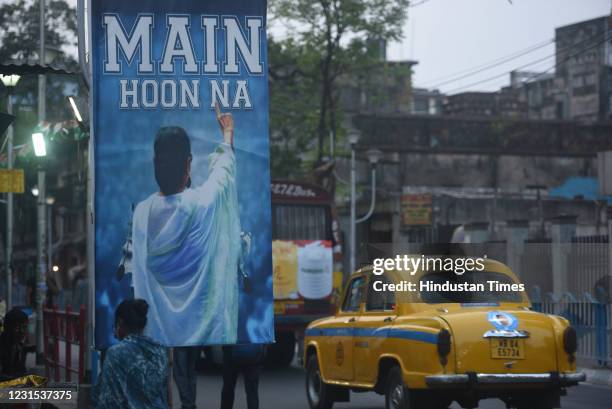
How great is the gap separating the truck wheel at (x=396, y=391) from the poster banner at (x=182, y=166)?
139 inches

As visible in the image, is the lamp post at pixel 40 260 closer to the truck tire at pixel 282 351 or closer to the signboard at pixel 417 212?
the truck tire at pixel 282 351

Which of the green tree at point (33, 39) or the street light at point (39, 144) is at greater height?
the green tree at point (33, 39)

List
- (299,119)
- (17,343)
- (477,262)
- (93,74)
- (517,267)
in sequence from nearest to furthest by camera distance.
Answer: (93,74)
(17,343)
(477,262)
(517,267)
(299,119)

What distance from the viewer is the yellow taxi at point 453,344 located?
12.8 metres

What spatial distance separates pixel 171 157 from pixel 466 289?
5.31 m

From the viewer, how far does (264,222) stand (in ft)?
34.0

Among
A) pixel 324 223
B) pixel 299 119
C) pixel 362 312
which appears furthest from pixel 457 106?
pixel 362 312

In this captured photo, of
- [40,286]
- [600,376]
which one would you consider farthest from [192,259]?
[40,286]

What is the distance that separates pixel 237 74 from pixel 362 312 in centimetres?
578

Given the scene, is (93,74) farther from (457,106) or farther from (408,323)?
(457,106)

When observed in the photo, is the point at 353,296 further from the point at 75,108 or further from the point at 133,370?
the point at 133,370

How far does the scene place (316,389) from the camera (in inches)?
644

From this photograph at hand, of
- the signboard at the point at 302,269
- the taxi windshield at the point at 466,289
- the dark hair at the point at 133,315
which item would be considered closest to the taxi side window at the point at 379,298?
the taxi windshield at the point at 466,289

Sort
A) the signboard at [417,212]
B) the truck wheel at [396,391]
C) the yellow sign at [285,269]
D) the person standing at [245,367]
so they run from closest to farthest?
the person standing at [245,367]
the truck wheel at [396,391]
the yellow sign at [285,269]
the signboard at [417,212]
